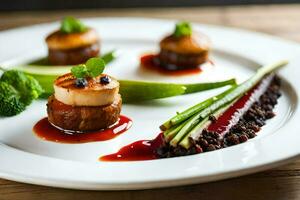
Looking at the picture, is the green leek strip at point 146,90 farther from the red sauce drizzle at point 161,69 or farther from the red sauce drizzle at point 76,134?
the red sauce drizzle at point 161,69

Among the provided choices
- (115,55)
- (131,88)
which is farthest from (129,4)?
(131,88)

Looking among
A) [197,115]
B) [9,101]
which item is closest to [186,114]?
[197,115]

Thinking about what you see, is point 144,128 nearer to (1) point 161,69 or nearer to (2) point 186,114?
(2) point 186,114

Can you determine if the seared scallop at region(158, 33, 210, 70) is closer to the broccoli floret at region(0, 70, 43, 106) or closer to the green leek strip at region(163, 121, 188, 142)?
the broccoli floret at region(0, 70, 43, 106)

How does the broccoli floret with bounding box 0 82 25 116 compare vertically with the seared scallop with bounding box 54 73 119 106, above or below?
below

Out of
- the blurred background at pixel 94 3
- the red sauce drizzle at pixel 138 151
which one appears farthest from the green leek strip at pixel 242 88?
the blurred background at pixel 94 3

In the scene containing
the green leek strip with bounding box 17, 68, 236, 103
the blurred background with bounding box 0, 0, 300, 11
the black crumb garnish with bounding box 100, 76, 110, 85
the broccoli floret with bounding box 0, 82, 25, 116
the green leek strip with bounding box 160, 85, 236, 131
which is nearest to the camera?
the green leek strip with bounding box 160, 85, 236, 131

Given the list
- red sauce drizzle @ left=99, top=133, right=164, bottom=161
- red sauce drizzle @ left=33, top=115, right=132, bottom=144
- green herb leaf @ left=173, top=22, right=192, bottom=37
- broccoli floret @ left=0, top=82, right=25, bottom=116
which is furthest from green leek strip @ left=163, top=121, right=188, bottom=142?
green herb leaf @ left=173, top=22, right=192, bottom=37
